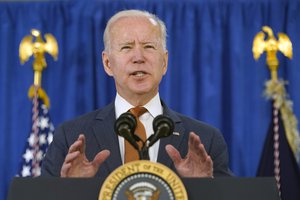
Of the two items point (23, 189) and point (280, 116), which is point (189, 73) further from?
point (23, 189)

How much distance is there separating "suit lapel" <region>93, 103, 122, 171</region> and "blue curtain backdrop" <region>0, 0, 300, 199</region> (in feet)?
7.88

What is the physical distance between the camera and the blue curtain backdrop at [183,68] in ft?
14.8

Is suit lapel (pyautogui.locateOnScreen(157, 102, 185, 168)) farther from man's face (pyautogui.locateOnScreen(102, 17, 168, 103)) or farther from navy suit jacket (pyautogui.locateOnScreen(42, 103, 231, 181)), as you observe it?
man's face (pyautogui.locateOnScreen(102, 17, 168, 103))

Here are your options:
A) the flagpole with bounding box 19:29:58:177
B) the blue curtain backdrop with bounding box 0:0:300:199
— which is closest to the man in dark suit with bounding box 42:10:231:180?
the flagpole with bounding box 19:29:58:177

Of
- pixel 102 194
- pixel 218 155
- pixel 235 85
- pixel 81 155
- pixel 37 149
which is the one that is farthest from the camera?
pixel 235 85

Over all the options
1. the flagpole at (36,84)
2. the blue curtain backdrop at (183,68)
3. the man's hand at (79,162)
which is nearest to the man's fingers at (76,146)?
the man's hand at (79,162)

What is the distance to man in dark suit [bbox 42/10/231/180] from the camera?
6.51 ft

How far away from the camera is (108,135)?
202 cm

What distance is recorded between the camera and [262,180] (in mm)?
1307

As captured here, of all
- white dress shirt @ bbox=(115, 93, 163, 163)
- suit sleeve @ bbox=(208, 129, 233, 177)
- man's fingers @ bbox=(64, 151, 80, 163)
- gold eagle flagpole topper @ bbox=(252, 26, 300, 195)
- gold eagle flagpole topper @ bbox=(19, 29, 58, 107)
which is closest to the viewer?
man's fingers @ bbox=(64, 151, 80, 163)

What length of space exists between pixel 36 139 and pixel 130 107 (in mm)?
2182

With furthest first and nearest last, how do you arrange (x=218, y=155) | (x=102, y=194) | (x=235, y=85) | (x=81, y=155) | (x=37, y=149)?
(x=235, y=85) → (x=37, y=149) → (x=218, y=155) → (x=81, y=155) → (x=102, y=194)

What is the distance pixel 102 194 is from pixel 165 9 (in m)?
3.62

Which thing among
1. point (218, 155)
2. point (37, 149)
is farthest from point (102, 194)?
point (37, 149)
